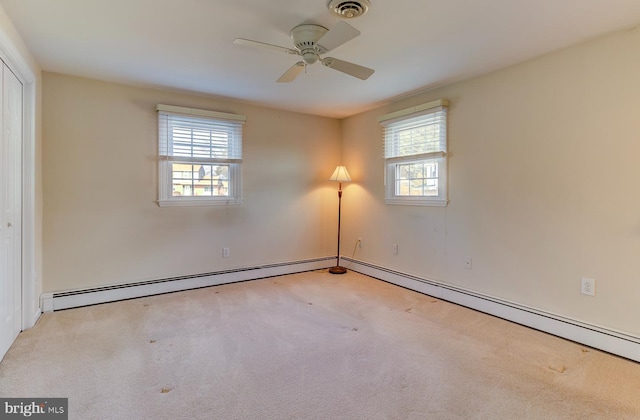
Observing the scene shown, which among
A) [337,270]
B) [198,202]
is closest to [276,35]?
[198,202]

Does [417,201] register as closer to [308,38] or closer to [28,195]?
[308,38]

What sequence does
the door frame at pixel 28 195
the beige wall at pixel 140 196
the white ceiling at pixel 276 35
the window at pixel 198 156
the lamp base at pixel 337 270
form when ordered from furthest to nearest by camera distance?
the lamp base at pixel 337 270 → the window at pixel 198 156 → the beige wall at pixel 140 196 → the door frame at pixel 28 195 → the white ceiling at pixel 276 35

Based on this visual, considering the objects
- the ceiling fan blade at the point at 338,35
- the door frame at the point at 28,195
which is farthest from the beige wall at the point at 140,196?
the ceiling fan blade at the point at 338,35

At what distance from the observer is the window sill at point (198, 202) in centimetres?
366

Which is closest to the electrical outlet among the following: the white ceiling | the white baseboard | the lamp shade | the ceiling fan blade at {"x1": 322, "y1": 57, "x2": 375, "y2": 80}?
the white baseboard

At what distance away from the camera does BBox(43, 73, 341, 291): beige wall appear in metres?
3.14

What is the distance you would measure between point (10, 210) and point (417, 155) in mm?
3586

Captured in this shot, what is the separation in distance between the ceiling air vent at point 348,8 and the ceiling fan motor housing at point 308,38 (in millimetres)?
223

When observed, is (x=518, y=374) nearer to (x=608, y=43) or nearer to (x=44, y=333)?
(x=608, y=43)

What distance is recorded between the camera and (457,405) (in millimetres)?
1759

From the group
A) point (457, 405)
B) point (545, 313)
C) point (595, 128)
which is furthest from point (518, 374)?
point (595, 128)

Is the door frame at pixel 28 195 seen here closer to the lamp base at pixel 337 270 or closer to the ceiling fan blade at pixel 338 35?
the ceiling fan blade at pixel 338 35

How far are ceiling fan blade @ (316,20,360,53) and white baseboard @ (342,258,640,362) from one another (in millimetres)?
2563

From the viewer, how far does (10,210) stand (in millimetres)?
2359
